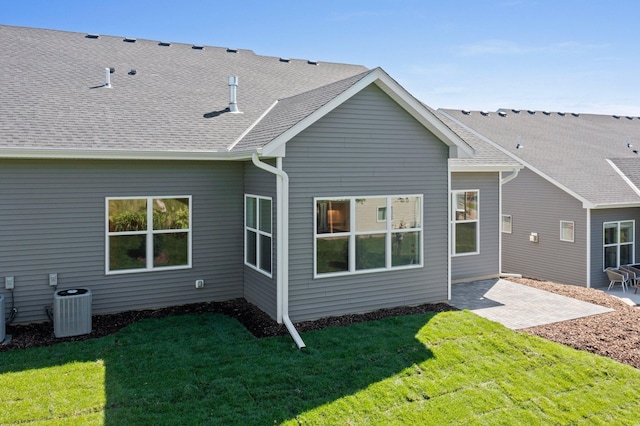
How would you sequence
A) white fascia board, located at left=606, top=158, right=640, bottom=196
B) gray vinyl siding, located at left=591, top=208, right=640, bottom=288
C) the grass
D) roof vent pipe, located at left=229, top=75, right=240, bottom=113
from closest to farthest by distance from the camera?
the grass → roof vent pipe, located at left=229, top=75, right=240, bottom=113 → gray vinyl siding, located at left=591, top=208, right=640, bottom=288 → white fascia board, located at left=606, top=158, right=640, bottom=196

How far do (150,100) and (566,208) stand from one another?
537 inches

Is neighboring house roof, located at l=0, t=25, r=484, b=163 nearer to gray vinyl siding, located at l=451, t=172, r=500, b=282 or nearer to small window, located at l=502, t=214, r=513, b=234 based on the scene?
gray vinyl siding, located at l=451, t=172, r=500, b=282

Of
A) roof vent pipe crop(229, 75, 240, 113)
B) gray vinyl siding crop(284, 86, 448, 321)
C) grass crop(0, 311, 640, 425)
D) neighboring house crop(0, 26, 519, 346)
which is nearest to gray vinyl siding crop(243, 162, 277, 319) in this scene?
neighboring house crop(0, 26, 519, 346)

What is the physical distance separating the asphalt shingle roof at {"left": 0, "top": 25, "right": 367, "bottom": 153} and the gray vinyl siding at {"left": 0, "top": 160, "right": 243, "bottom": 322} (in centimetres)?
54

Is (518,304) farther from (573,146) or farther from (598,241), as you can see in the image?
(573,146)

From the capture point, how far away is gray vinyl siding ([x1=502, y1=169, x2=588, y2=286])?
15992 mm

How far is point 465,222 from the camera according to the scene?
1289cm

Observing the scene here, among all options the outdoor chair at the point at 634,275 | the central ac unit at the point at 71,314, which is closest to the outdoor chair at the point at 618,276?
the outdoor chair at the point at 634,275

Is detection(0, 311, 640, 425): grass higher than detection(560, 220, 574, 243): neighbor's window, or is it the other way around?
detection(560, 220, 574, 243): neighbor's window

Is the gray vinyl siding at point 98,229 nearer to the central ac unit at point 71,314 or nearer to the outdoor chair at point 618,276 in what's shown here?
the central ac unit at point 71,314

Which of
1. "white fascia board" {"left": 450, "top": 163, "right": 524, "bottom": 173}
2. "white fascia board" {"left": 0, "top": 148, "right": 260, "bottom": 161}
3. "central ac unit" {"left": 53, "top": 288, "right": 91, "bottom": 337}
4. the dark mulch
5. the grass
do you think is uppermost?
"white fascia board" {"left": 450, "top": 163, "right": 524, "bottom": 173}

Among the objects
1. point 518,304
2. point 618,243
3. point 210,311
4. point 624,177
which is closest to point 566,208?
point 618,243

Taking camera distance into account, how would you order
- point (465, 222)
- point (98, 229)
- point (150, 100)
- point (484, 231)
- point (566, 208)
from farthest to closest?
point (566, 208)
point (484, 231)
point (465, 222)
point (150, 100)
point (98, 229)

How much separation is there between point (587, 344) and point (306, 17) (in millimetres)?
12146
